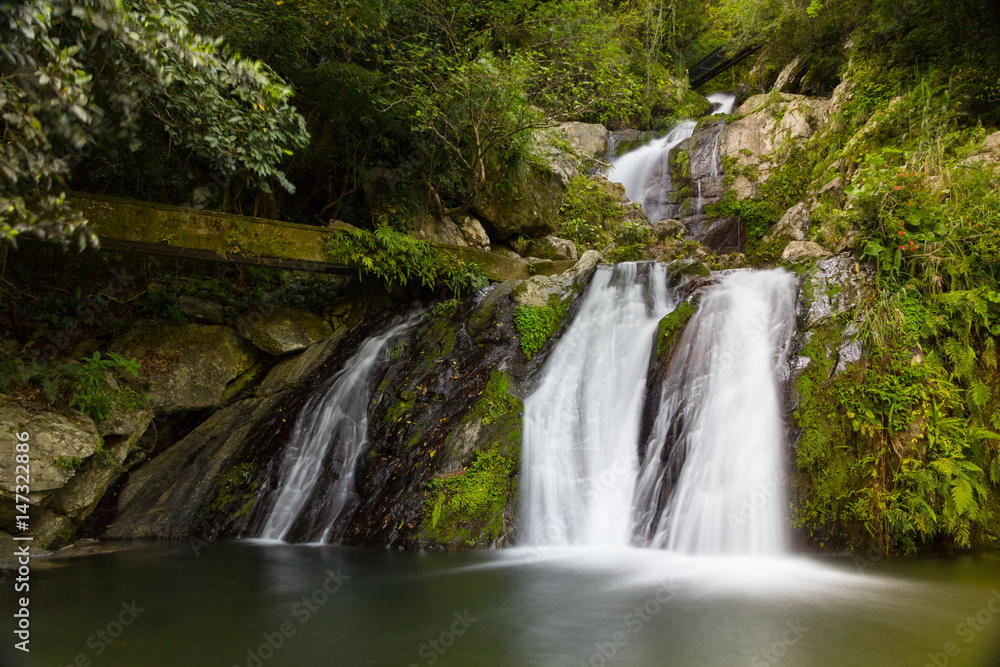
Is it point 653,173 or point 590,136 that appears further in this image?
point 590,136

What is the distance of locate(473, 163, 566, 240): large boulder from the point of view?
35.5ft

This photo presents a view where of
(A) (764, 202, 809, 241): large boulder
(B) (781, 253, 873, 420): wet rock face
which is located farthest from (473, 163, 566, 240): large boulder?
(B) (781, 253, 873, 420): wet rock face

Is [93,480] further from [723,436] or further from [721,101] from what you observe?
[721,101]

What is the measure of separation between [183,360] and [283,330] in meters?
1.49

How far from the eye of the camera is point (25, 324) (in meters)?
7.36

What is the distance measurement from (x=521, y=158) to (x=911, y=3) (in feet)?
22.7

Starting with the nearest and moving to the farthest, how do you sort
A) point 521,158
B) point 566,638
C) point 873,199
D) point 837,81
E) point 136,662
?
point 136,662
point 566,638
point 873,199
point 521,158
point 837,81

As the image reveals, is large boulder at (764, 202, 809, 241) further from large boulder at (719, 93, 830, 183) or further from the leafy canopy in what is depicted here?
the leafy canopy

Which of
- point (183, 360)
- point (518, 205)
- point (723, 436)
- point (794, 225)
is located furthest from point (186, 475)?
point (794, 225)

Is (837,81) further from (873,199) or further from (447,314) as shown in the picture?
(447,314)

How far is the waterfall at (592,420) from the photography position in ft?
17.8

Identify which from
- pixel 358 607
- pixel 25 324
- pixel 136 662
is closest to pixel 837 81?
pixel 358 607

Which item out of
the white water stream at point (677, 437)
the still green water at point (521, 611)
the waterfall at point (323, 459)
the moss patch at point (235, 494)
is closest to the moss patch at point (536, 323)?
the white water stream at point (677, 437)

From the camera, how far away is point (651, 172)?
14.5 meters
